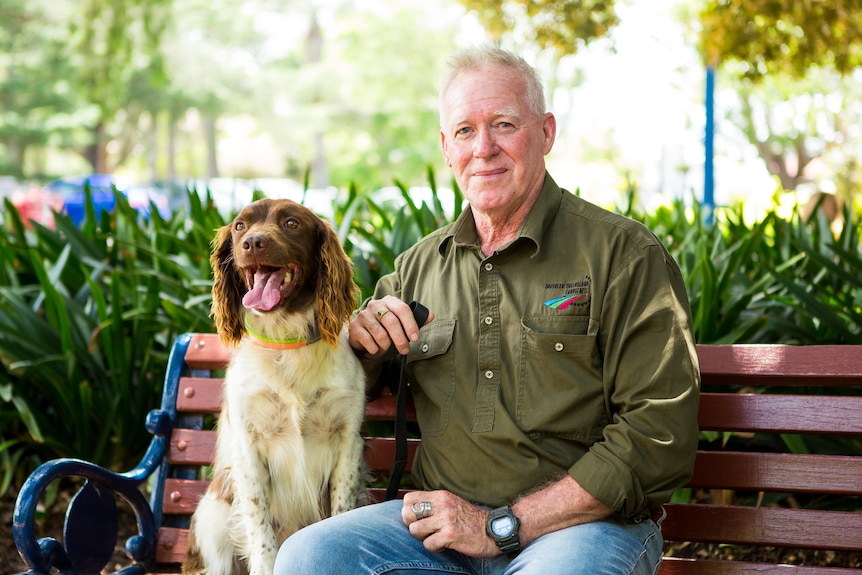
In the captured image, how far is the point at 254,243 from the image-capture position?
2.71 meters

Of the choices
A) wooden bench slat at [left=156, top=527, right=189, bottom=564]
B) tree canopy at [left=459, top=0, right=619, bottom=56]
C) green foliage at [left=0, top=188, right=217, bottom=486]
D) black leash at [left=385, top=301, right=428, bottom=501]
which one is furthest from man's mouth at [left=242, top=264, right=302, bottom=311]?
tree canopy at [left=459, top=0, right=619, bottom=56]

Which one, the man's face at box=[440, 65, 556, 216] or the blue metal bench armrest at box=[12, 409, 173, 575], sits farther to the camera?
the man's face at box=[440, 65, 556, 216]

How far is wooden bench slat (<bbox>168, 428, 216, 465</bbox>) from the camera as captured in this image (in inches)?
129

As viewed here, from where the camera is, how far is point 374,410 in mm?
3234

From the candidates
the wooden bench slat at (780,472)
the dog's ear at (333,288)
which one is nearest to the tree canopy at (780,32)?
the wooden bench slat at (780,472)

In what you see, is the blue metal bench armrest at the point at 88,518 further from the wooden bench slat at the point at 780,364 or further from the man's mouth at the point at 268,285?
the wooden bench slat at the point at 780,364

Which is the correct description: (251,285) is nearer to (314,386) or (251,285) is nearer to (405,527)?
(314,386)

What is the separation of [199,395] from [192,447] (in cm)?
18

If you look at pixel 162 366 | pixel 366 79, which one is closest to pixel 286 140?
pixel 366 79

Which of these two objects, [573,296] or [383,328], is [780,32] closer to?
[573,296]

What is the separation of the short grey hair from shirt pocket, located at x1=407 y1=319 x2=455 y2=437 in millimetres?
723

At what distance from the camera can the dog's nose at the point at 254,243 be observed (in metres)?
2.71

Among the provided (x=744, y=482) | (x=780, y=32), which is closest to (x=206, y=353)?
(x=744, y=482)

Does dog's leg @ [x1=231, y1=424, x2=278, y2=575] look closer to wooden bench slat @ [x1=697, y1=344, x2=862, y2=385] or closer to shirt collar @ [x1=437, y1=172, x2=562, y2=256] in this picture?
shirt collar @ [x1=437, y1=172, x2=562, y2=256]
